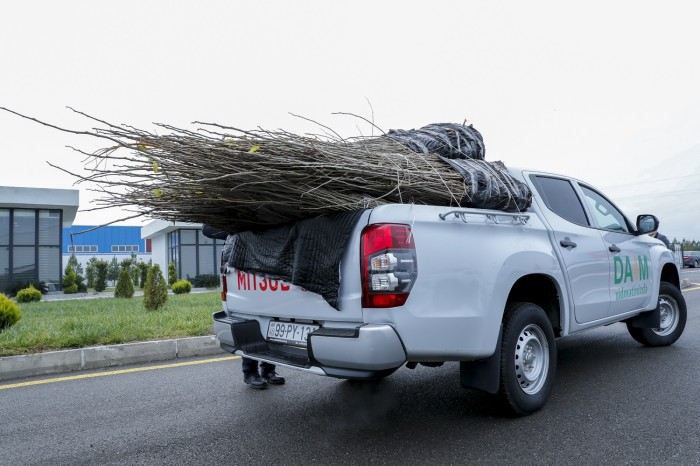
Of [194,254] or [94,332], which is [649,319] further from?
[194,254]

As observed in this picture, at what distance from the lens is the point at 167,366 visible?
205 inches

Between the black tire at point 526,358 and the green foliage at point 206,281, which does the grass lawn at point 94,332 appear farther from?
the green foliage at point 206,281

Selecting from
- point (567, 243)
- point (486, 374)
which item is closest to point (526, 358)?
point (486, 374)

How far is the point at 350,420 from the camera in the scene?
3.35 m

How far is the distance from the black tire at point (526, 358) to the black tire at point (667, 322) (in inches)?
98.4

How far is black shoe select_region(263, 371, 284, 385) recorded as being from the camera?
4.32m

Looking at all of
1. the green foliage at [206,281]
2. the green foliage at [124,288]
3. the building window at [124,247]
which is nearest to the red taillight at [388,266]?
the green foliage at [124,288]

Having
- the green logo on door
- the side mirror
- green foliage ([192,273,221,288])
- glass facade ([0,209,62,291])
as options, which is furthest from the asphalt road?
green foliage ([192,273,221,288])

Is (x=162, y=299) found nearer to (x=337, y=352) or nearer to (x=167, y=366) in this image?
(x=167, y=366)

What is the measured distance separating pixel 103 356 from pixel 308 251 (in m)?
3.55

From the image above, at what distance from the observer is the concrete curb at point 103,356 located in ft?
16.3

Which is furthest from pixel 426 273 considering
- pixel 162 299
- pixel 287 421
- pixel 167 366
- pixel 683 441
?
pixel 162 299

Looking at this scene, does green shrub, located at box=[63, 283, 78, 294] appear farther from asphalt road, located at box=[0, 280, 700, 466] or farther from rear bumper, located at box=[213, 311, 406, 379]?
rear bumper, located at box=[213, 311, 406, 379]

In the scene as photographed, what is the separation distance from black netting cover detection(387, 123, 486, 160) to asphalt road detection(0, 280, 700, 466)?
70.6 inches
